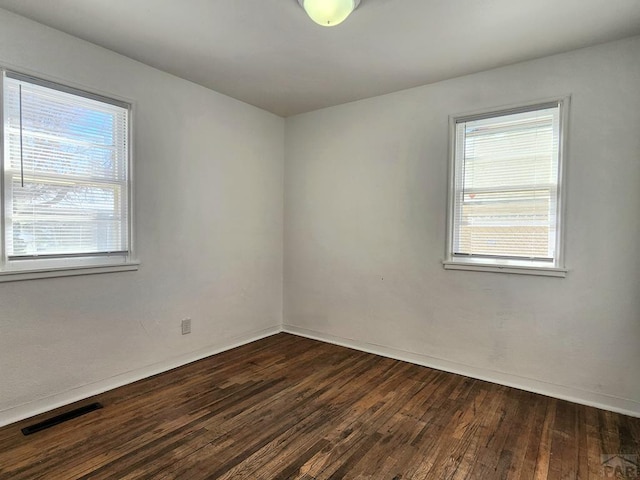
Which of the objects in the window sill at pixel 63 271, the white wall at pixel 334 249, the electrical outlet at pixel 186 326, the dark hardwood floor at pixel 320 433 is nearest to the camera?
the dark hardwood floor at pixel 320 433

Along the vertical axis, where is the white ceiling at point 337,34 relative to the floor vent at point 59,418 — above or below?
above

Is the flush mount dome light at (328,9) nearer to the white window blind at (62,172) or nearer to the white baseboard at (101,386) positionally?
the white window blind at (62,172)

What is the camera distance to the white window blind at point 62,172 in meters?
2.27

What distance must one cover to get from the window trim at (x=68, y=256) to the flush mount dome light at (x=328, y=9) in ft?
5.58

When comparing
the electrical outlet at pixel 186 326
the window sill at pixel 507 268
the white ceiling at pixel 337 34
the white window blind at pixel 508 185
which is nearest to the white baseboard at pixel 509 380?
the window sill at pixel 507 268

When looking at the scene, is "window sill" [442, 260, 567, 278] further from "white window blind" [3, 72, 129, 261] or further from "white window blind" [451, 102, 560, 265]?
"white window blind" [3, 72, 129, 261]

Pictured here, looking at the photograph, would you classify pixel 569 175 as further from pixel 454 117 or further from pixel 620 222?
pixel 454 117

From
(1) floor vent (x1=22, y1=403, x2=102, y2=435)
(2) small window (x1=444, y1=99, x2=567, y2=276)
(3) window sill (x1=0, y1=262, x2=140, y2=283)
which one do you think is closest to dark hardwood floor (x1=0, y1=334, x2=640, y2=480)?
(1) floor vent (x1=22, y1=403, x2=102, y2=435)

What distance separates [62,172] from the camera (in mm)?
2469

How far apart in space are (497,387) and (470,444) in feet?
3.10

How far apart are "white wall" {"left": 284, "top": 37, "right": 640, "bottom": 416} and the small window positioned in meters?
0.10

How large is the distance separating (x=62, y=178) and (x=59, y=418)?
1.63 meters

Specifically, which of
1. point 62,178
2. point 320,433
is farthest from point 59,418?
point 320,433

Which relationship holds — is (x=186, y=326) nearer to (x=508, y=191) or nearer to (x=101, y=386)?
(x=101, y=386)
